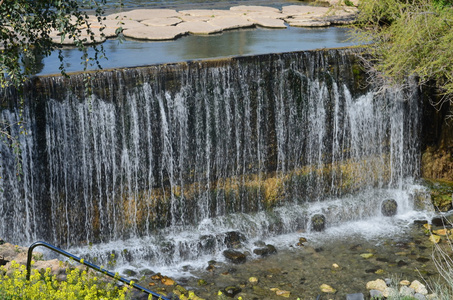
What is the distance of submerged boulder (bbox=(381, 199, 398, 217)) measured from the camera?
1094 cm

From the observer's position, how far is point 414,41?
33.0 feet

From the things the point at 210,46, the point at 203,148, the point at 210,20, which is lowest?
the point at 203,148

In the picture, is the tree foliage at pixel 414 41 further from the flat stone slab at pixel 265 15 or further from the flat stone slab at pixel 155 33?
the flat stone slab at pixel 155 33

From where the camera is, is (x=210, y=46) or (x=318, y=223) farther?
(x=210, y=46)

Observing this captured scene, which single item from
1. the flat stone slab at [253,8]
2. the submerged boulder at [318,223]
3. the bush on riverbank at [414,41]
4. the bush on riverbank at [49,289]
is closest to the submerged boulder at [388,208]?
the submerged boulder at [318,223]

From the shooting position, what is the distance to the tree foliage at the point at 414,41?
10.0 m

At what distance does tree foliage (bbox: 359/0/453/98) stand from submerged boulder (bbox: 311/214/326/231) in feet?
8.79

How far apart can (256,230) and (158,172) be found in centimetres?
182

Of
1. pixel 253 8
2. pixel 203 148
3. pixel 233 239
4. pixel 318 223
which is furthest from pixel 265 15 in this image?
pixel 233 239

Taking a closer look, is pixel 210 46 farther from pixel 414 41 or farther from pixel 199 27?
pixel 414 41

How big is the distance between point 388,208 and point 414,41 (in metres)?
2.91

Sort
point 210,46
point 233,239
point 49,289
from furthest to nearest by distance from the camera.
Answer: point 210,46 < point 233,239 < point 49,289

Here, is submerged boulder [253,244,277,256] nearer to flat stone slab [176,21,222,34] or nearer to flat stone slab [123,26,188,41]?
flat stone slab [123,26,188,41]

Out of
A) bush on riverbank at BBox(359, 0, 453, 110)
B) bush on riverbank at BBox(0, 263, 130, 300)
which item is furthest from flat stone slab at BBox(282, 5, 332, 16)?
bush on riverbank at BBox(0, 263, 130, 300)
